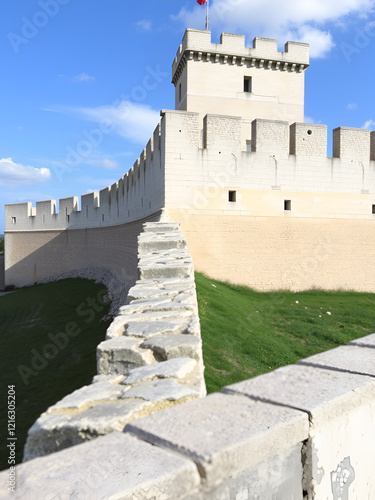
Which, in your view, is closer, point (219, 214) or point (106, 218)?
point (219, 214)

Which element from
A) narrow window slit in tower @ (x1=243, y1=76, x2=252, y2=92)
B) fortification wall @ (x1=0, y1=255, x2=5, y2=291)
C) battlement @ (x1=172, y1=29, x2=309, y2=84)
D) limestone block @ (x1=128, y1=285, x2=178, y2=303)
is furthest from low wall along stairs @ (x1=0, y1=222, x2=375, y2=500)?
fortification wall @ (x1=0, y1=255, x2=5, y2=291)

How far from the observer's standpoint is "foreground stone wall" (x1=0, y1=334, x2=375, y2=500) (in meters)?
1.26

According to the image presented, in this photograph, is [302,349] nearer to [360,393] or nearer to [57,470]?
[360,393]

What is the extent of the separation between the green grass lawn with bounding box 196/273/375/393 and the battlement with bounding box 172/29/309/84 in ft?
35.0

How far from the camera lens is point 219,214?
39.0 feet

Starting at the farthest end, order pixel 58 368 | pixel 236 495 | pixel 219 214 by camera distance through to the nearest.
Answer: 1. pixel 219 214
2. pixel 58 368
3. pixel 236 495

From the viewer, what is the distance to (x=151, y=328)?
310 centimetres

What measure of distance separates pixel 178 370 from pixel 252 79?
18132 mm

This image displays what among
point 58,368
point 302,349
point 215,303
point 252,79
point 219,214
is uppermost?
point 252,79

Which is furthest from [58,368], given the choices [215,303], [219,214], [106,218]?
[106,218]

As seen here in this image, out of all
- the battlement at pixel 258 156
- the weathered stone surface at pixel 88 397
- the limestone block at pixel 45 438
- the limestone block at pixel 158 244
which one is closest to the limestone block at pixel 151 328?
the weathered stone surface at pixel 88 397

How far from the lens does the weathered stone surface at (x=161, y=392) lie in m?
1.97

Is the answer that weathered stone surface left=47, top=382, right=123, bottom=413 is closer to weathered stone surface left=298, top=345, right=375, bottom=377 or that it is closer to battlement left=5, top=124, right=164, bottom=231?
weathered stone surface left=298, top=345, right=375, bottom=377

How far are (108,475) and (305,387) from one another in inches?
40.4
